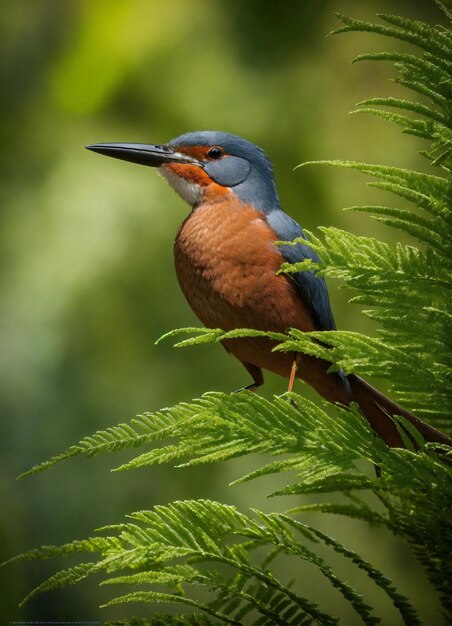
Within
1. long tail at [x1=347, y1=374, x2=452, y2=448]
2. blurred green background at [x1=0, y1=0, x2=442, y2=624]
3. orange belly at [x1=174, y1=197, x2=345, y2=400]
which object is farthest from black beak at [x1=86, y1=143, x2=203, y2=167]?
blurred green background at [x1=0, y1=0, x2=442, y2=624]

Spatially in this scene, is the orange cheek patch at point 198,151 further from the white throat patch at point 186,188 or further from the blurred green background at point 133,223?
the blurred green background at point 133,223

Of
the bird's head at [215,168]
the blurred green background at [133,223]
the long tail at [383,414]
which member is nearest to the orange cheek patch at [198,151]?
the bird's head at [215,168]

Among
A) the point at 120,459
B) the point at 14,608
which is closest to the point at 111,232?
the point at 120,459

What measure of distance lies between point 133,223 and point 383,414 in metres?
1.78

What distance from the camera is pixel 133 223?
272cm

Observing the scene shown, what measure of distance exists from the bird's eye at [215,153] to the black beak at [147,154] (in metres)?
0.02

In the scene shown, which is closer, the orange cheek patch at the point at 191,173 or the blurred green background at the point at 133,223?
the orange cheek patch at the point at 191,173

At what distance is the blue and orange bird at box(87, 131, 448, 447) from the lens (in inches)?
49.4

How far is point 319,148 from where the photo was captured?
2.85 metres

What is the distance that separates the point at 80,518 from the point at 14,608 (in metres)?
0.31

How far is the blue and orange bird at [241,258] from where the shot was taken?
126 cm

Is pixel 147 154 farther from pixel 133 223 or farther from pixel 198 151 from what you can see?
pixel 133 223

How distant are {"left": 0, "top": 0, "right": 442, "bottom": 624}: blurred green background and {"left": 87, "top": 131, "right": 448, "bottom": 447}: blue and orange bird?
114 centimetres

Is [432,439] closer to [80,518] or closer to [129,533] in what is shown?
[129,533]
